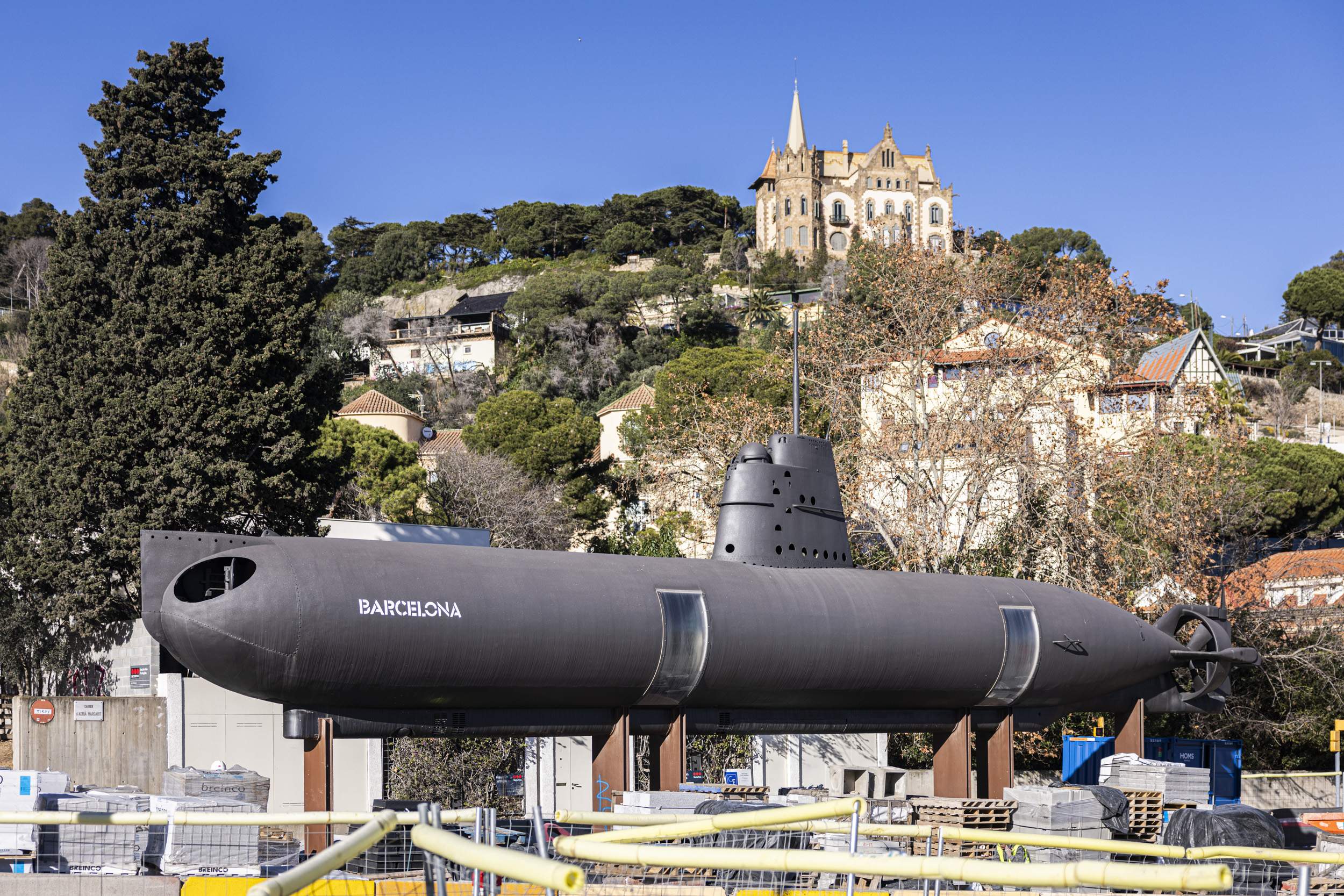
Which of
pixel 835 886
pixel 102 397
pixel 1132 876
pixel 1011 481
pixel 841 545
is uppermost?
pixel 102 397

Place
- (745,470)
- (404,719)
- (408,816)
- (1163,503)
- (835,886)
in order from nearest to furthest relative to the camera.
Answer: (408,816) < (835,886) < (404,719) < (745,470) < (1163,503)

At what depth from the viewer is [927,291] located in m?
35.9

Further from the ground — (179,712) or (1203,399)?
(1203,399)

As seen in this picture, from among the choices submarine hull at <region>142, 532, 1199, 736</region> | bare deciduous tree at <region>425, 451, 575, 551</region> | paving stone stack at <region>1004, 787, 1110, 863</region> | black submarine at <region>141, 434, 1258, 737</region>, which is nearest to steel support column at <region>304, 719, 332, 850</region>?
black submarine at <region>141, 434, 1258, 737</region>

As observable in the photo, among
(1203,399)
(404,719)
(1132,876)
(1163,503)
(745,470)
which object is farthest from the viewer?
(1163,503)

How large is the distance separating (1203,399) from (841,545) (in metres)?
19.1

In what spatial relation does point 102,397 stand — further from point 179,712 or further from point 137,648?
point 179,712

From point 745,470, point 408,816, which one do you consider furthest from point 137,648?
point 408,816

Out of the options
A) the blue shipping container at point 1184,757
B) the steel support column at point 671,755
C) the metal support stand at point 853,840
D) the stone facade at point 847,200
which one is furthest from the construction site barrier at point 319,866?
the stone facade at point 847,200

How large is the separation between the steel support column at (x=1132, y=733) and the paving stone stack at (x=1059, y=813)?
527 cm

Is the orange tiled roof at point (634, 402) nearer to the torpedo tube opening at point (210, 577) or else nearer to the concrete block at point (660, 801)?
the concrete block at point (660, 801)

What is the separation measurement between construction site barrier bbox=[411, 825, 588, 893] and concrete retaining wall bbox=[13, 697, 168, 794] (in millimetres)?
25450

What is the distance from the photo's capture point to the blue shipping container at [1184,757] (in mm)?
26531

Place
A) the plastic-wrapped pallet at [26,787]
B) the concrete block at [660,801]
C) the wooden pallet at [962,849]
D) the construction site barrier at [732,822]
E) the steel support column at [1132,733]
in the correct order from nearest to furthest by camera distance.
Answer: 1. the construction site barrier at [732,822]
2. the wooden pallet at [962,849]
3. the concrete block at [660,801]
4. the plastic-wrapped pallet at [26,787]
5. the steel support column at [1132,733]
